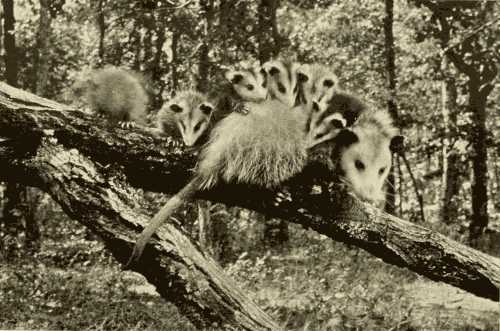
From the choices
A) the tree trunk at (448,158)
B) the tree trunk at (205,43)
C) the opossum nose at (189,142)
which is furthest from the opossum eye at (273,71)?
the tree trunk at (448,158)

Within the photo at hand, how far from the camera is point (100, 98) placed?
6.35m

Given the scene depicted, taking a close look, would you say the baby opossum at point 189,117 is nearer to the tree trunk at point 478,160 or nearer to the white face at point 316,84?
the white face at point 316,84

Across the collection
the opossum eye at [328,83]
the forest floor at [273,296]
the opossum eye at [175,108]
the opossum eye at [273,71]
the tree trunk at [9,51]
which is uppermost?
the tree trunk at [9,51]

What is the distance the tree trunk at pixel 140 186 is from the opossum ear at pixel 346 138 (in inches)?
9.3

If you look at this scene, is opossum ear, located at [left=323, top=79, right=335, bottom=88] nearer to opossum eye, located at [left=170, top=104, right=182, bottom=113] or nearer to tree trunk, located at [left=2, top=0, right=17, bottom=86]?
opossum eye, located at [left=170, top=104, right=182, bottom=113]

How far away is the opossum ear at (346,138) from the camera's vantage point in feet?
11.2

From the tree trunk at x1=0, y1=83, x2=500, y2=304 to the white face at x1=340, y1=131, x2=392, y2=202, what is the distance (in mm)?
208

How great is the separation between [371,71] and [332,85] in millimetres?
8850

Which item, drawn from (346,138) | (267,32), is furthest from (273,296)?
(267,32)

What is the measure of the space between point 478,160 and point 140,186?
832 cm

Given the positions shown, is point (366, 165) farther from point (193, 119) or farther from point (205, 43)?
point (205, 43)

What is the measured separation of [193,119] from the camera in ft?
16.2

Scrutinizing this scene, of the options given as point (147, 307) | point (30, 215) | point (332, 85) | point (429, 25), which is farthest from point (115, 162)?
point (429, 25)

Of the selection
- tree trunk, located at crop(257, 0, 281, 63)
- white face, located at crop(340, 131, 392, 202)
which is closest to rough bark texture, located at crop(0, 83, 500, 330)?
white face, located at crop(340, 131, 392, 202)
